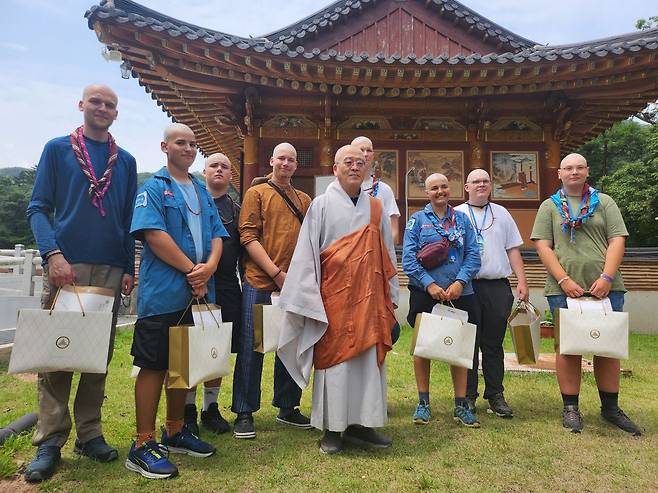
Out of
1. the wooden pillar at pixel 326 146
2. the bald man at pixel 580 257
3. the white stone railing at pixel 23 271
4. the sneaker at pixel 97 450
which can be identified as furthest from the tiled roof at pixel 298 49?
the sneaker at pixel 97 450

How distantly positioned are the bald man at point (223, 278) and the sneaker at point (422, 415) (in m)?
1.33

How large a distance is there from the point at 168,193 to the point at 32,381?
125 inches

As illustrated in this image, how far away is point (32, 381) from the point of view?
14.8 feet

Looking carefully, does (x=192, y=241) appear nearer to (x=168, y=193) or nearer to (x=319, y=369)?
(x=168, y=193)

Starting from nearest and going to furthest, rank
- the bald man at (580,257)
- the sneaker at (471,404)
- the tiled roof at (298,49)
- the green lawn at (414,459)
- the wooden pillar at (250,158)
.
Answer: the green lawn at (414,459) < the bald man at (580,257) < the sneaker at (471,404) < the tiled roof at (298,49) < the wooden pillar at (250,158)

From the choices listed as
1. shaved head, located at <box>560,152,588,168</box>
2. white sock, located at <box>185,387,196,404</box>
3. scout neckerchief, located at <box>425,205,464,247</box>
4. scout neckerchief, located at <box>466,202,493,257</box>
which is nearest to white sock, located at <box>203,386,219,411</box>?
white sock, located at <box>185,387,196,404</box>

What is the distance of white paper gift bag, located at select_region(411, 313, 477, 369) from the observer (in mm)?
3119

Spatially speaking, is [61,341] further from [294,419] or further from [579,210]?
[579,210]

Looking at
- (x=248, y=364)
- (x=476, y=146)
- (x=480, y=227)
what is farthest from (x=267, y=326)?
(x=476, y=146)

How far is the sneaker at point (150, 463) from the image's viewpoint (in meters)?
2.38

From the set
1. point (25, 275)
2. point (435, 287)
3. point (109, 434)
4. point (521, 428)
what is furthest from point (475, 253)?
point (25, 275)

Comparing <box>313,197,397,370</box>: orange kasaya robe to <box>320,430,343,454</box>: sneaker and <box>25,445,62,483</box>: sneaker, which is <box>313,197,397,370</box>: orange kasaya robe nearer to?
<box>320,430,343,454</box>: sneaker

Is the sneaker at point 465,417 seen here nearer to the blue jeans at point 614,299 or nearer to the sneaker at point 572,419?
the sneaker at point 572,419

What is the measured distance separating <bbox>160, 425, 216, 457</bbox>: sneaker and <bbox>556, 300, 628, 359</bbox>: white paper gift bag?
239 cm
